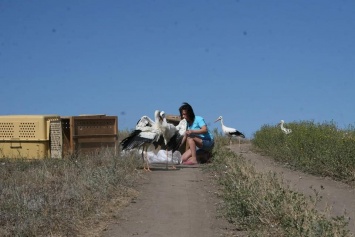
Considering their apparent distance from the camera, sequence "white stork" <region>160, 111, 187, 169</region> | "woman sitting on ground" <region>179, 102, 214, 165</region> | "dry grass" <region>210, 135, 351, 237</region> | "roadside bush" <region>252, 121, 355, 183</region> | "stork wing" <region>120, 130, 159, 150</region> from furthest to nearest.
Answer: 1. "woman sitting on ground" <region>179, 102, 214, 165</region>
2. "white stork" <region>160, 111, 187, 169</region>
3. "stork wing" <region>120, 130, 159, 150</region>
4. "roadside bush" <region>252, 121, 355, 183</region>
5. "dry grass" <region>210, 135, 351, 237</region>

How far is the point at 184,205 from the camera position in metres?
8.41

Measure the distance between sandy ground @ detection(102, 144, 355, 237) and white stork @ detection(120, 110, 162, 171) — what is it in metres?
0.63

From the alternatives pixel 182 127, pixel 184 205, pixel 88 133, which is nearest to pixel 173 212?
pixel 184 205

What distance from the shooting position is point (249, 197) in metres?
7.46

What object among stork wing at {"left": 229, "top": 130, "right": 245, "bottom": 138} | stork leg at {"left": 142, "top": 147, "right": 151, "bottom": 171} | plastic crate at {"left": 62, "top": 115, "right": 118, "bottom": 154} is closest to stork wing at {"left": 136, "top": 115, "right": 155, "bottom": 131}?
stork leg at {"left": 142, "top": 147, "right": 151, "bottom": 171}

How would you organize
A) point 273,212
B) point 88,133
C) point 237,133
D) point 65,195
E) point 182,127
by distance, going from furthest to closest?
point 237,133
point 88,133
point 182,127
point 65,195
point 273,212

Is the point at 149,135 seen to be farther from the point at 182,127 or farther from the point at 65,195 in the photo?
the point at 65,195

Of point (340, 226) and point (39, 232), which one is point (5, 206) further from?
point (340, 226)

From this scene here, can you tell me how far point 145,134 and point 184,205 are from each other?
156 inches

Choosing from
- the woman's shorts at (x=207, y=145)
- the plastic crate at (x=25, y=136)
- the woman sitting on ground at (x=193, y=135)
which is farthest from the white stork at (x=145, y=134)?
the plastic crate at (x=25, y=136)

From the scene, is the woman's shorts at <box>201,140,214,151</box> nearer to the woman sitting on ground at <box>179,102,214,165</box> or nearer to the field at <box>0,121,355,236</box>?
the woman sitting on ground at <box>179,102,214,165</box>

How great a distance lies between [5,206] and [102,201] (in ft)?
4.14

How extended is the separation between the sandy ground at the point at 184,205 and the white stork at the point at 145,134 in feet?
2.08

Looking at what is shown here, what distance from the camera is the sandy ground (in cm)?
698
